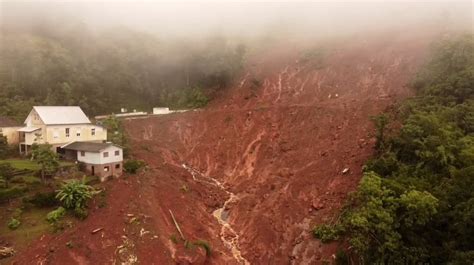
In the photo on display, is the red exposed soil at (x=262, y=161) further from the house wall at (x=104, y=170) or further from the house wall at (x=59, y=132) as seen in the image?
the house wall at (x=59, y=132)

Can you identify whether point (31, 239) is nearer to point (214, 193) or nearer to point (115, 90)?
point (214, 193)

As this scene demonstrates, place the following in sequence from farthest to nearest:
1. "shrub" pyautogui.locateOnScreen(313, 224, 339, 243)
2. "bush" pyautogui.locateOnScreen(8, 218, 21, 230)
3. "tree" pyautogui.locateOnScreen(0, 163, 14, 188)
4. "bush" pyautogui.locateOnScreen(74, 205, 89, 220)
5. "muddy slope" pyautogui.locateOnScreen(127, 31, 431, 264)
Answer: "muddy slope" pyautogui.locateOnScreen(127, 31, 431, 264) → "tree" pyautogui.locateOnScreen(0, 163, 14, 188) → "shrub" pyautogui.locateOnScreen(313, 224, 339, 243) → "bush" pyautogui.locateOnScreen(74, 205, 89, 220) → "bush" pyautogui.locateOnScreen(8, 218, 21, 230)

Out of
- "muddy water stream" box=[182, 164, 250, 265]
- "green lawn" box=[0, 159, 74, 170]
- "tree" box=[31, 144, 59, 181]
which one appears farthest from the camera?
"green lawn" box=[0, 159, 74, 170]

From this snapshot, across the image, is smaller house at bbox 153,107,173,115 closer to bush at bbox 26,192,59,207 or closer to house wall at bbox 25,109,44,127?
house wall at bbox 25,109,44,127

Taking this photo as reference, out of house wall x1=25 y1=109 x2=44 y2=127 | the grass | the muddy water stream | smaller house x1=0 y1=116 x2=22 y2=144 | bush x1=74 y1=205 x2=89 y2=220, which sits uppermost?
house wall x1=25 y1=109 x2=44 y2=127

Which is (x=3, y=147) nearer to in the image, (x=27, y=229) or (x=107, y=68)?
(x=27, y=229)

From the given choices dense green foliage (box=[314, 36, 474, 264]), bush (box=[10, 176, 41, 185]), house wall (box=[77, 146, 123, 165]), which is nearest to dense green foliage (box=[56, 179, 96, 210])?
bush (box=[10, 176, 41, 185])

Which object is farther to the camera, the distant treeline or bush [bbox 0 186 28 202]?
the distant treeline

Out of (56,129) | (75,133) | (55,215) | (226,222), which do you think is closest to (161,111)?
(75,133)
